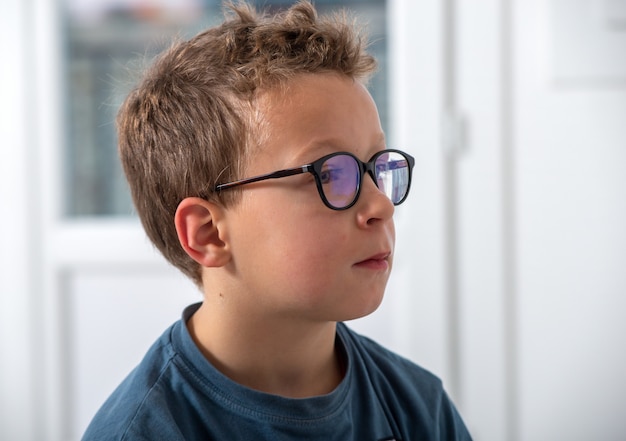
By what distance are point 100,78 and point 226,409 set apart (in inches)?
67.4

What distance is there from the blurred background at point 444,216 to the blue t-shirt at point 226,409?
1.12 metres

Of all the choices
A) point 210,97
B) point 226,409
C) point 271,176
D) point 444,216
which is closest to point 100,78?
point 444,216

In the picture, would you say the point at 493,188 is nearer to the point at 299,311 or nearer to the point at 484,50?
the point at 484,50

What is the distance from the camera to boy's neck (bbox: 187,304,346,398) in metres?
1.04

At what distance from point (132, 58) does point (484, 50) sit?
3.77 ft

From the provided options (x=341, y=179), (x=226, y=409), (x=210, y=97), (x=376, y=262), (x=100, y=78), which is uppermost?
(x=100, y=78)

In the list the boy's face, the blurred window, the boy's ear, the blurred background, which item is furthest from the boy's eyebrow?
the blurred window

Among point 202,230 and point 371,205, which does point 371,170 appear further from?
point 202,230

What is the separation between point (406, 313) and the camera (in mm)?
A: 2234

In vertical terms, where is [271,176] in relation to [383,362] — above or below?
above

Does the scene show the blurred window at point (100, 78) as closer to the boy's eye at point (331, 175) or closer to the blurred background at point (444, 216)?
the blurred background at point (444, 216)

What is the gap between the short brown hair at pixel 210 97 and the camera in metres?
1.02

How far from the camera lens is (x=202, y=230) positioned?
106 centimetres

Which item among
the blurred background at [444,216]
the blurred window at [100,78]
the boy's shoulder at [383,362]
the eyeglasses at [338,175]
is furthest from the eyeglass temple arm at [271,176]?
the blurred window at [100,78]
